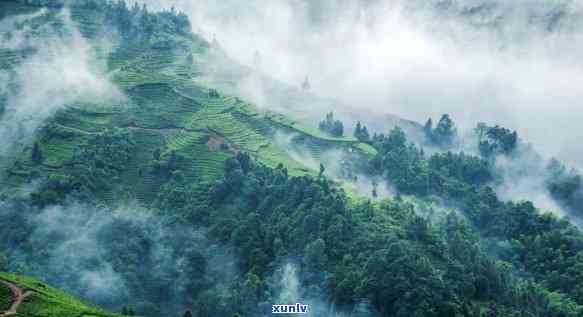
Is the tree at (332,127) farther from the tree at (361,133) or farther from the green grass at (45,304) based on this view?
the green grass at (45,304)

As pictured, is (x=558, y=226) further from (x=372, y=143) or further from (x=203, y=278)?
(x=203, y=278)

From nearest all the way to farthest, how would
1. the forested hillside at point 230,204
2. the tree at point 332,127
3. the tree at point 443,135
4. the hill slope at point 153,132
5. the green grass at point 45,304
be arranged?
1. the green grass at point 45,304
2. the forested hillside at point 230,204
3. the hill slope at point 153,132
4. the tree at point 332,127
5. the tree at point 443,135

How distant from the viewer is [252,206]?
71500 mm

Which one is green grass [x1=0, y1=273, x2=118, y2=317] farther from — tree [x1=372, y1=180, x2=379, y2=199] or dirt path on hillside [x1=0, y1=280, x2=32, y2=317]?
tree [x1=372, y1=180, x2=379, y2=199]

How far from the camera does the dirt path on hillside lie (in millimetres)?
42653

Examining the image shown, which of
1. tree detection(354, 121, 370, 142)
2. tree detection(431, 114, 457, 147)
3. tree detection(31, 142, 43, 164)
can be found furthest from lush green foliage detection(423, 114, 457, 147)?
tree detection(31, 142, 43, 164)

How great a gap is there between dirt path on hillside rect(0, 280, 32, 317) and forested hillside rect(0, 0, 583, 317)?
116 mm

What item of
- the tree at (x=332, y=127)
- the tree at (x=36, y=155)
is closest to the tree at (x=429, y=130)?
the tree at (x=332, y=127)

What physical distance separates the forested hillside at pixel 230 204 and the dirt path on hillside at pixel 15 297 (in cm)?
12

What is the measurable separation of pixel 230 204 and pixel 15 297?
97.9ft

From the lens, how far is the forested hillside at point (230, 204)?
197ft

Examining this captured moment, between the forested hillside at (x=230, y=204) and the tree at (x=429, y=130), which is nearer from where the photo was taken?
the forested hillside at (x=230, y=204)

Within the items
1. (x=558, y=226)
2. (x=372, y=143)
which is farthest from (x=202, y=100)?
(x=558, y=226)

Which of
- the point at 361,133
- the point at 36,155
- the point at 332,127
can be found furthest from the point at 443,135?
the point at 36,155
